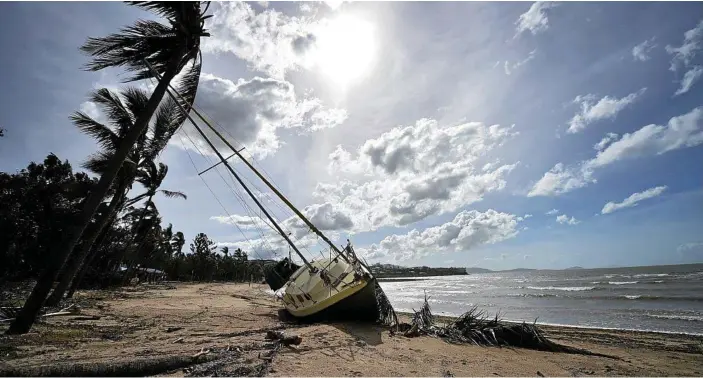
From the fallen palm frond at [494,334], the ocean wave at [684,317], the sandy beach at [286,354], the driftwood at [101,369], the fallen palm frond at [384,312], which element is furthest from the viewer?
the ocean wave at [684,317]

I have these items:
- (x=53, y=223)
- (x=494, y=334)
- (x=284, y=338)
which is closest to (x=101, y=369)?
(x=284, y=338)

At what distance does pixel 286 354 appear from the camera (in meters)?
5.68

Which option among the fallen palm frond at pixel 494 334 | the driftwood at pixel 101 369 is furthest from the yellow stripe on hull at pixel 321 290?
the driftwood at pixel 101 369

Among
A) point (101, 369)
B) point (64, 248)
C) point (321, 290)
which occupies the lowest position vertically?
point (101, 369)

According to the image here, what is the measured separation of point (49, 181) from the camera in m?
20.8

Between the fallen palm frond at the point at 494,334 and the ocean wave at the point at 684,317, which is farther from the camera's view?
the ocean wave at the point at 684,317

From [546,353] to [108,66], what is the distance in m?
12.0

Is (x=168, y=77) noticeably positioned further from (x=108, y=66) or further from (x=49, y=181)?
(x=49, y=181)

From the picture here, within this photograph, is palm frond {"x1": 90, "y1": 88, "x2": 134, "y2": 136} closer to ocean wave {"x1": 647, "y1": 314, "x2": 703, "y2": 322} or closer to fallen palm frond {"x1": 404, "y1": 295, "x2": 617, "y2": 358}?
fallen palm frond {"x1": 404, "y1": 295, "x2": 617, "y2": 358}

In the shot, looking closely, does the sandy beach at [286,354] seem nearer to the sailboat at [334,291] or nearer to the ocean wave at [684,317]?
the sailboat at [334,291]

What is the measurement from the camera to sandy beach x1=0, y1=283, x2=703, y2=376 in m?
4.72

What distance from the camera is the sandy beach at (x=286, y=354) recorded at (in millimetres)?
4719

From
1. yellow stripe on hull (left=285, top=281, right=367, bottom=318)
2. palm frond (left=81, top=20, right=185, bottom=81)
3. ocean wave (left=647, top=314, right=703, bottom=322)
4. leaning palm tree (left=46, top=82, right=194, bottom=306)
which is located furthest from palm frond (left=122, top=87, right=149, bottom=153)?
ocean wave (left=647, top=314, right=703, bottom=322)

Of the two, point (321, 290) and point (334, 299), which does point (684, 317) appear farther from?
point (321, 290)
